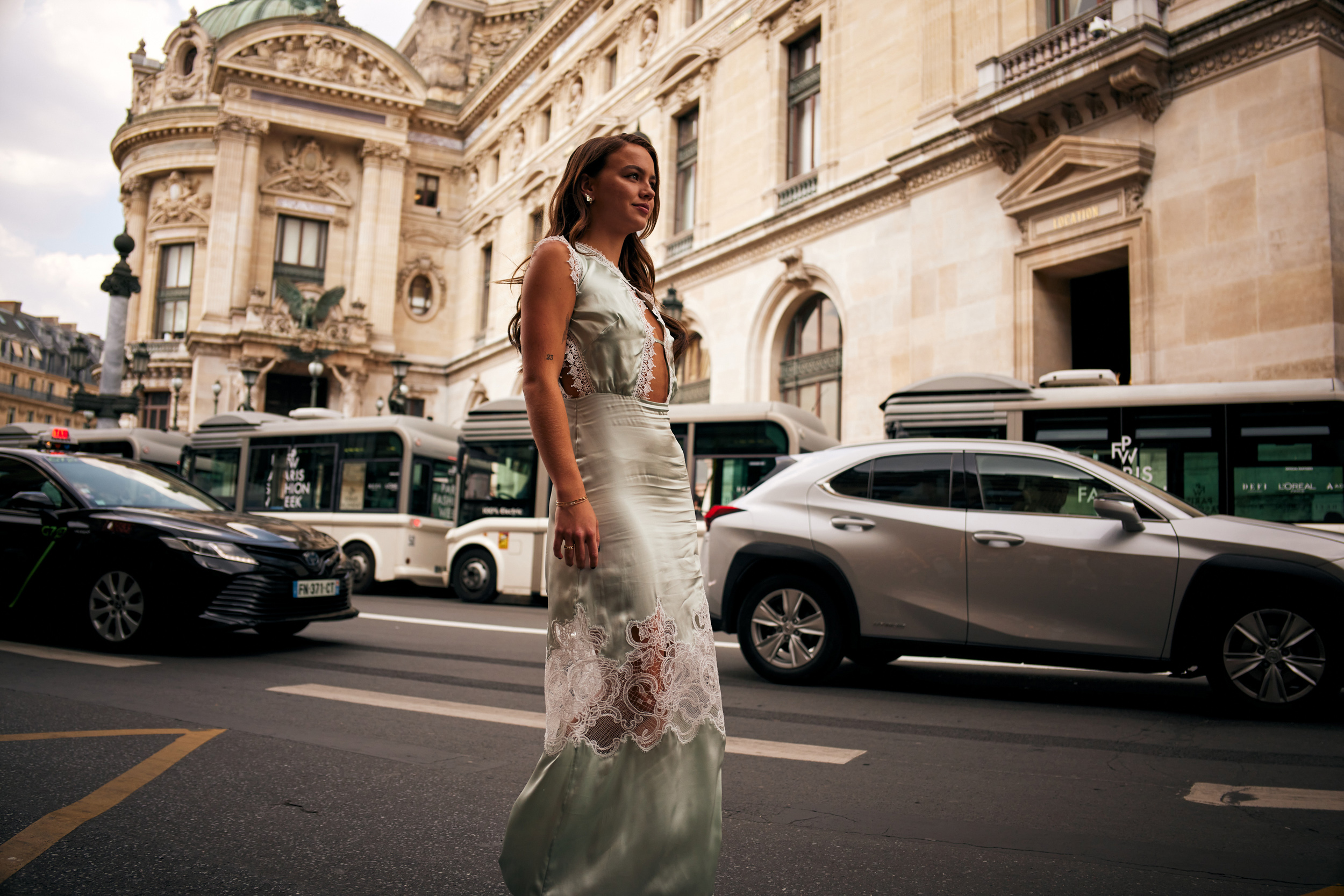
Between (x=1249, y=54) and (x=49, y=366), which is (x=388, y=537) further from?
(x=49, y=366)

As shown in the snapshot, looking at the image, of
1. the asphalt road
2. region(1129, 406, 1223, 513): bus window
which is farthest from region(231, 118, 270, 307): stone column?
region(1129, 406, 1223, 513): bus window

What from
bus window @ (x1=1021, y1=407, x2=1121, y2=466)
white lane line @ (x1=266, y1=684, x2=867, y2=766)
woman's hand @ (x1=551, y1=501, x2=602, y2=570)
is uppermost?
bus window @ (x1=1021, y1=407, x2=1121, y2=466)

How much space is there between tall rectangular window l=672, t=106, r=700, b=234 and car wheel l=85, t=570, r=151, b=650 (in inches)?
845

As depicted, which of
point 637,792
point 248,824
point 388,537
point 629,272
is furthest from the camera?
point 388,537

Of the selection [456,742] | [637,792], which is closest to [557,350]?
[637,792]

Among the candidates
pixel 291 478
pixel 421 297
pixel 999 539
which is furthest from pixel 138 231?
pixel 999 539

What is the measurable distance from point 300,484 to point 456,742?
43.8 feet

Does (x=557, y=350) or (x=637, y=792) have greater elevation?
(x=557, y=350)

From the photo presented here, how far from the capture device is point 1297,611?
220 inches

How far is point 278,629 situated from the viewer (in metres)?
8.17

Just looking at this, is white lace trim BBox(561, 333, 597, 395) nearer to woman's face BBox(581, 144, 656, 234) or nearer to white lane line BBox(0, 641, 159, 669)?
woman's face BBox(581, 144, 656, 234)

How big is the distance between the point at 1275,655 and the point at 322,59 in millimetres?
47019

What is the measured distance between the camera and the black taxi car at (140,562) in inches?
273

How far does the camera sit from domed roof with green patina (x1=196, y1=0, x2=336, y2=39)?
53.3 meters
